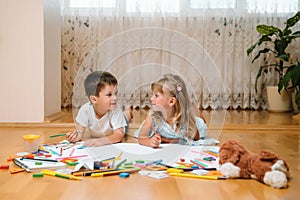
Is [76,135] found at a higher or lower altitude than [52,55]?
lower

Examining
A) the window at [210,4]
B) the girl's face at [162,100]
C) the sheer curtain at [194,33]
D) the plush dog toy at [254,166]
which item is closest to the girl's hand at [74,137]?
the girl's face at [162,100]

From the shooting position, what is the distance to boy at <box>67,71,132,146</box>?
5.27 ft

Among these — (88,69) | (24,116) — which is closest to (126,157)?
(88,69)

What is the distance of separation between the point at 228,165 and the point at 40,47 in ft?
4.57

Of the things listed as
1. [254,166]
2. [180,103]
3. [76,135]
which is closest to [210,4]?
[180,103]

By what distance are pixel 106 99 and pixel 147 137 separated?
8.7 inches

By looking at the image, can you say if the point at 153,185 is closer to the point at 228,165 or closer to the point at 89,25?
the point at 228,165

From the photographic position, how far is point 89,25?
10.0 feet

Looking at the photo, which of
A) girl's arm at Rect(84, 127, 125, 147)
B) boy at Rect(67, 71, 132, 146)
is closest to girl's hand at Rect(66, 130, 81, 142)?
boy at Rect(67, 71, 132, 146)

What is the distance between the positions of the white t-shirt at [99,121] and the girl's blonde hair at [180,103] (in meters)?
0.16

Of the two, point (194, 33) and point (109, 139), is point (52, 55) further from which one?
point (194, 33)

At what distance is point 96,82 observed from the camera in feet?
5.28

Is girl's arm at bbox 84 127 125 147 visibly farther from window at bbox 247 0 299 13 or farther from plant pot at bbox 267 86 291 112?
window at bbox 247 0 299 13

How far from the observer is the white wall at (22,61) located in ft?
7.13
